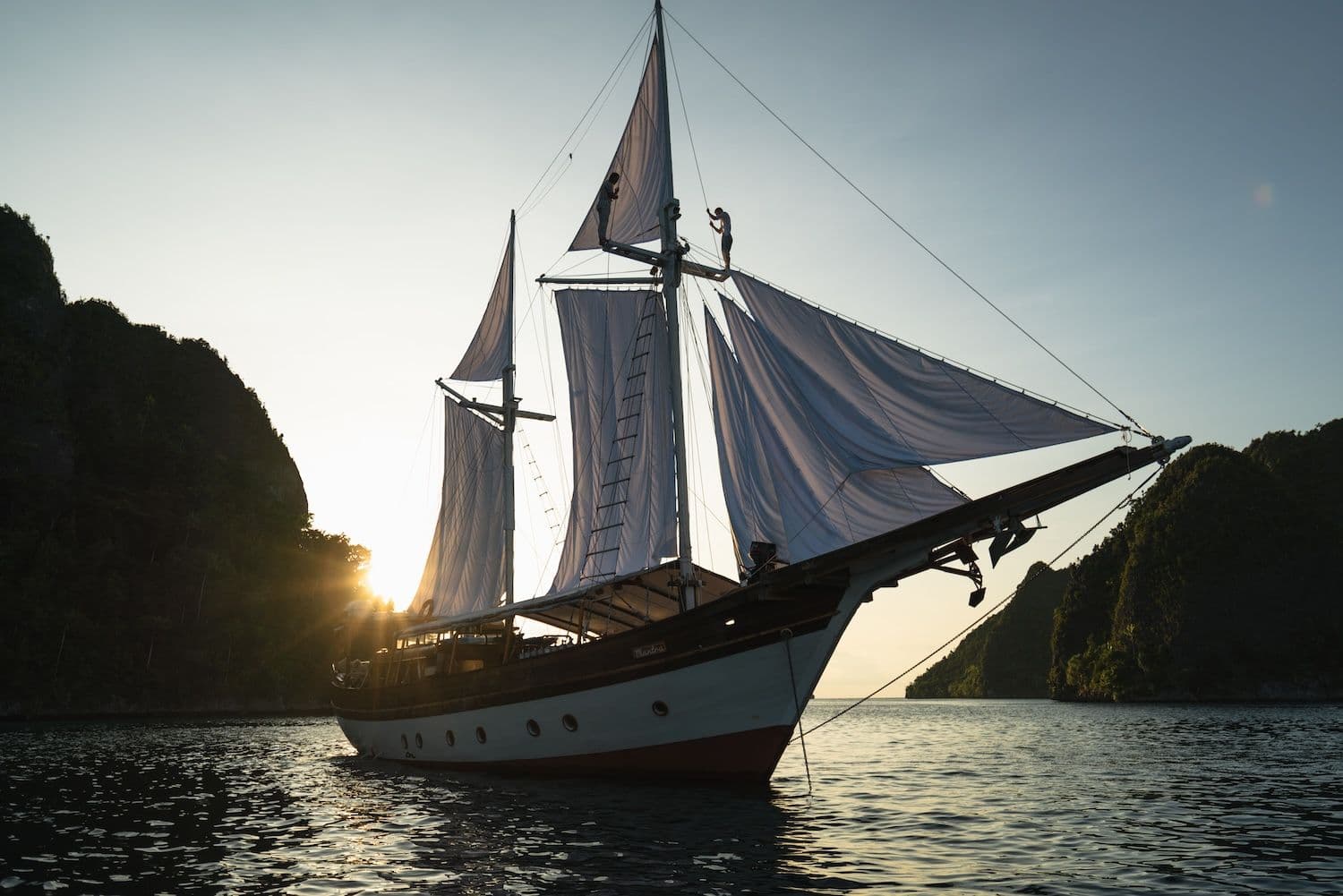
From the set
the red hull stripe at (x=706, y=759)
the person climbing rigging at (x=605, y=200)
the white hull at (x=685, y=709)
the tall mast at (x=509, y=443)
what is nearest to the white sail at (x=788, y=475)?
the white hull at (x=685, y=709)

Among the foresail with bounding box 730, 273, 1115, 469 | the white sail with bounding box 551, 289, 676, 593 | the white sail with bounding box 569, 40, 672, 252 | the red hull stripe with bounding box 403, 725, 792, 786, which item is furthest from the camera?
the white sail with bounding box 569, 40, 672, 252

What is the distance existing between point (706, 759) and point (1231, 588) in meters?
112

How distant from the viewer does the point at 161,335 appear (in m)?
115

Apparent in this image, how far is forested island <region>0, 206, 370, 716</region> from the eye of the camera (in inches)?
2862

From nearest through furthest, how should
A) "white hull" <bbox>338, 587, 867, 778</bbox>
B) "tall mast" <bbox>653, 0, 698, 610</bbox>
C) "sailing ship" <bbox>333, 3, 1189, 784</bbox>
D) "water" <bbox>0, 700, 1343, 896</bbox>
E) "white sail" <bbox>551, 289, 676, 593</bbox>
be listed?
"water" <bbox>0, 700, 1343, 896</bbox>, "sailing ship" <bbox>333, 3, 1189, 784</bbox>, "white hull" <bbox>338, 587, 867, 778</bbox>, "tall mast" <bbox>653, 0, 698, 610</bbox>, "white sail" <bbox>551, 289, 676, 593</bbox>

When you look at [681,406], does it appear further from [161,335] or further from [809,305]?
[161,335]

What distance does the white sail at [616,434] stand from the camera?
26.0 meters

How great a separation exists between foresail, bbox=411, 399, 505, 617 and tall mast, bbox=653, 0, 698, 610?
49.4 ft

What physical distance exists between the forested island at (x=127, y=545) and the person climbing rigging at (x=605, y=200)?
214ft

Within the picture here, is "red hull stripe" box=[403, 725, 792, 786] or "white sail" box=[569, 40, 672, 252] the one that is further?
"white sail" box=[569, 40, 672, 252]

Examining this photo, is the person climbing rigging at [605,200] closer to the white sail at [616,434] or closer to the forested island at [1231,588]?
the white sail at [616,434]

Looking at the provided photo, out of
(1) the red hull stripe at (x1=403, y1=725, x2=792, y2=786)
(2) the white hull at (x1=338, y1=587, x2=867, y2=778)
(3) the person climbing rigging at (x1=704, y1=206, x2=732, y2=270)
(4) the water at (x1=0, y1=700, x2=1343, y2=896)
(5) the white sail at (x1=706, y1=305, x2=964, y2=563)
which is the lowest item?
(4) the water at (x1=0, y1=700, x2=1343, y2=896)

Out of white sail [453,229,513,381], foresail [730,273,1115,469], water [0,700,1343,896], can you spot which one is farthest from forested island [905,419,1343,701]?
foresail [730,273,1115,469]

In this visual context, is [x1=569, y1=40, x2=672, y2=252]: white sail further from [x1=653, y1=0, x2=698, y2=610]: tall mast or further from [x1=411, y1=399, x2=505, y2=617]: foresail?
[x1=411, y1=399, x2=505, y2=617]: foresail
